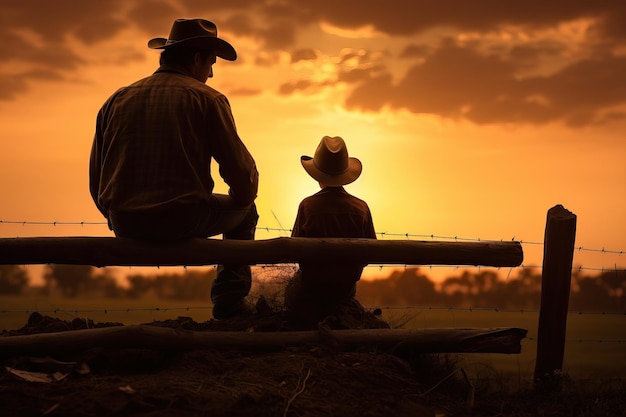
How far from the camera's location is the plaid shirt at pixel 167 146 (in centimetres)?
624

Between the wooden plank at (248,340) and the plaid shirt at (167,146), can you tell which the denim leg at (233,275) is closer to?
the plaid shirt at (167,146)

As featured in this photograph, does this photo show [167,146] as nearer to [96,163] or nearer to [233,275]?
[96,163]

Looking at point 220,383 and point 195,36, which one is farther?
point 195,36

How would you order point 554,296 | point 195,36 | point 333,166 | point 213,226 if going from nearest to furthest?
1. point 195,36
2. point 213,226
3. point 333,166
4. point 554,296

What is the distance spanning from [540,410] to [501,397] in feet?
1.56

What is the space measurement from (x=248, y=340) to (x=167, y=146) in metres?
1.70

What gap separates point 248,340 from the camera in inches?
249

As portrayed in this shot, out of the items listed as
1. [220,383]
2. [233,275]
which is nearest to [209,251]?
[233,275]

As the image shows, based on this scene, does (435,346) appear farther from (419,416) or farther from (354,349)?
(419,416)

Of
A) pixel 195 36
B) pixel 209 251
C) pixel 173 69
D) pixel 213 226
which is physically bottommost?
pixel 209 251

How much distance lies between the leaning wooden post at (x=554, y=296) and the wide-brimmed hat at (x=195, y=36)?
353 cm

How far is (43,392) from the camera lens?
522 centimetres

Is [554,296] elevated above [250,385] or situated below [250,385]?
above

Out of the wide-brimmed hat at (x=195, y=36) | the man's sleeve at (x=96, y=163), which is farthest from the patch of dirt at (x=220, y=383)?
the wide-brimmed hat at (x=195, y=36)
